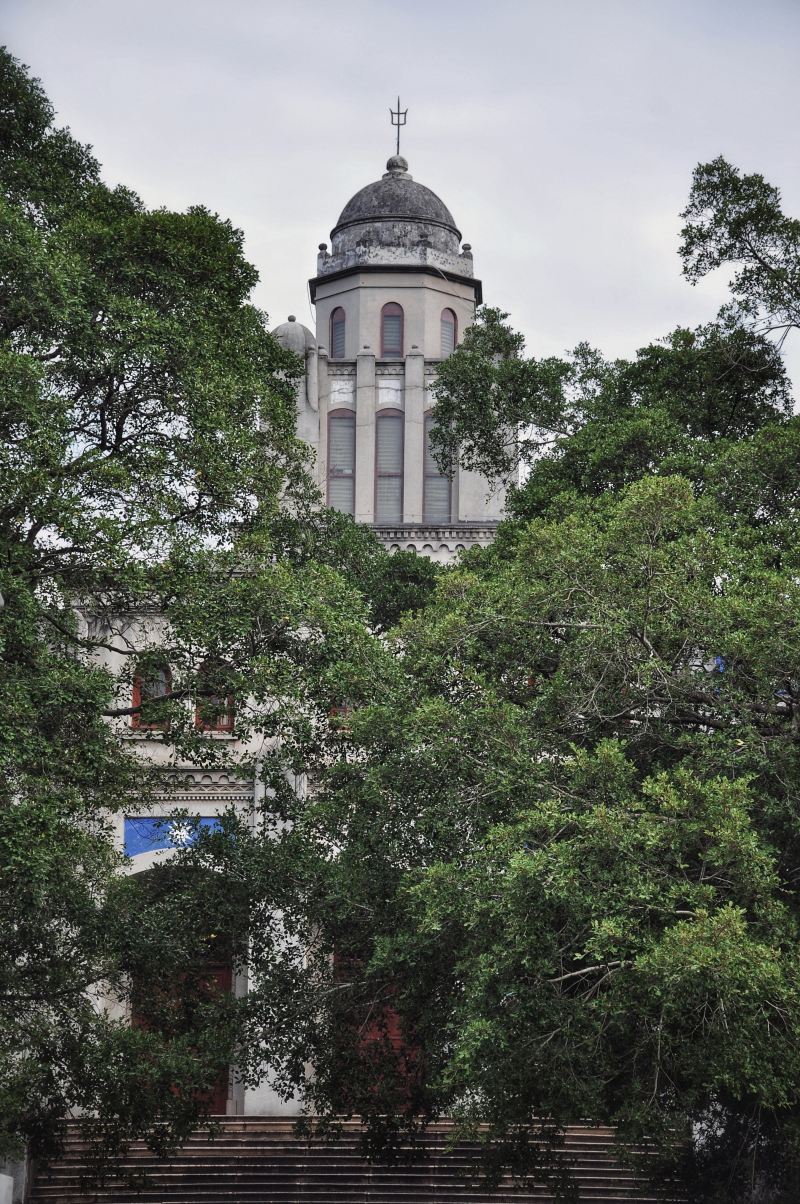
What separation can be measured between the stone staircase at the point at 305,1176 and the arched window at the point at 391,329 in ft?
→ 93.5

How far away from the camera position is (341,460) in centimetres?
4531

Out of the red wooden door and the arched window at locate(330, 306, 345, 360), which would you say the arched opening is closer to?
the red wooden door

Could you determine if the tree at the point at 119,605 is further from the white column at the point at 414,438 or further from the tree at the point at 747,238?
the white column at the point at 414,438

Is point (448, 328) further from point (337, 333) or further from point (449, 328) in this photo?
point (337, 333)

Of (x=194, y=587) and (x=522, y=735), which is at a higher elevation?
(x=194, y=587)

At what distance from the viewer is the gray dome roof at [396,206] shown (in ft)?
156

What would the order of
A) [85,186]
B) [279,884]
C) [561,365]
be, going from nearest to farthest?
[279,884] → [85,186] → [561,365]

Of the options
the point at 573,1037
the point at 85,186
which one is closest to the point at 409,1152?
the point at 573,1037

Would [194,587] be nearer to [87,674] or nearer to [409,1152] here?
[87,674]

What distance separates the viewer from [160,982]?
17094 millimetres

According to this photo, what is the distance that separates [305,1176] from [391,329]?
30.2 metres

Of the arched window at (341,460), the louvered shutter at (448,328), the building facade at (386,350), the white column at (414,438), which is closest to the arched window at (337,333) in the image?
the building facade at (386,350)

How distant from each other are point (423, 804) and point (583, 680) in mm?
2008

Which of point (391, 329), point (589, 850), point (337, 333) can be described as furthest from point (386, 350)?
point (589, 850)
